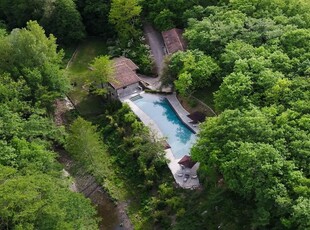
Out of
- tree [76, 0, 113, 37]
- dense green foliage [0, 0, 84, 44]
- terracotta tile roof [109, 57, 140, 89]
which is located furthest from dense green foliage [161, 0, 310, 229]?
dense green foliage [0, 0, 84, 44]

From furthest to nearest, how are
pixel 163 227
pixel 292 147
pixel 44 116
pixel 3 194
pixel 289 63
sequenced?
pixel 44 116 < pixel 289 63 < pixel 163 227 < pixel 292 147 < pixel 3 194

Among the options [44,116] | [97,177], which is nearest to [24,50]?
[44,116]

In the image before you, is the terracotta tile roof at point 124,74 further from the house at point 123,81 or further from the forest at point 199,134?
the forest at point 199,134

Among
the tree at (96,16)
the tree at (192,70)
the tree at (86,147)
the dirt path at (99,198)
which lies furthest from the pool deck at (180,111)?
the tree at (96,16)

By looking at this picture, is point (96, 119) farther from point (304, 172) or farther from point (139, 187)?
point (304, 172)

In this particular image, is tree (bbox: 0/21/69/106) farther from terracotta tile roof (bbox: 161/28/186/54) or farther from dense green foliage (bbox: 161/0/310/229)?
terracotta tile roof (bbox: 161/28/186/54)

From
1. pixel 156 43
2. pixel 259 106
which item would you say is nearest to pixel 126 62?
pixel 156 43
